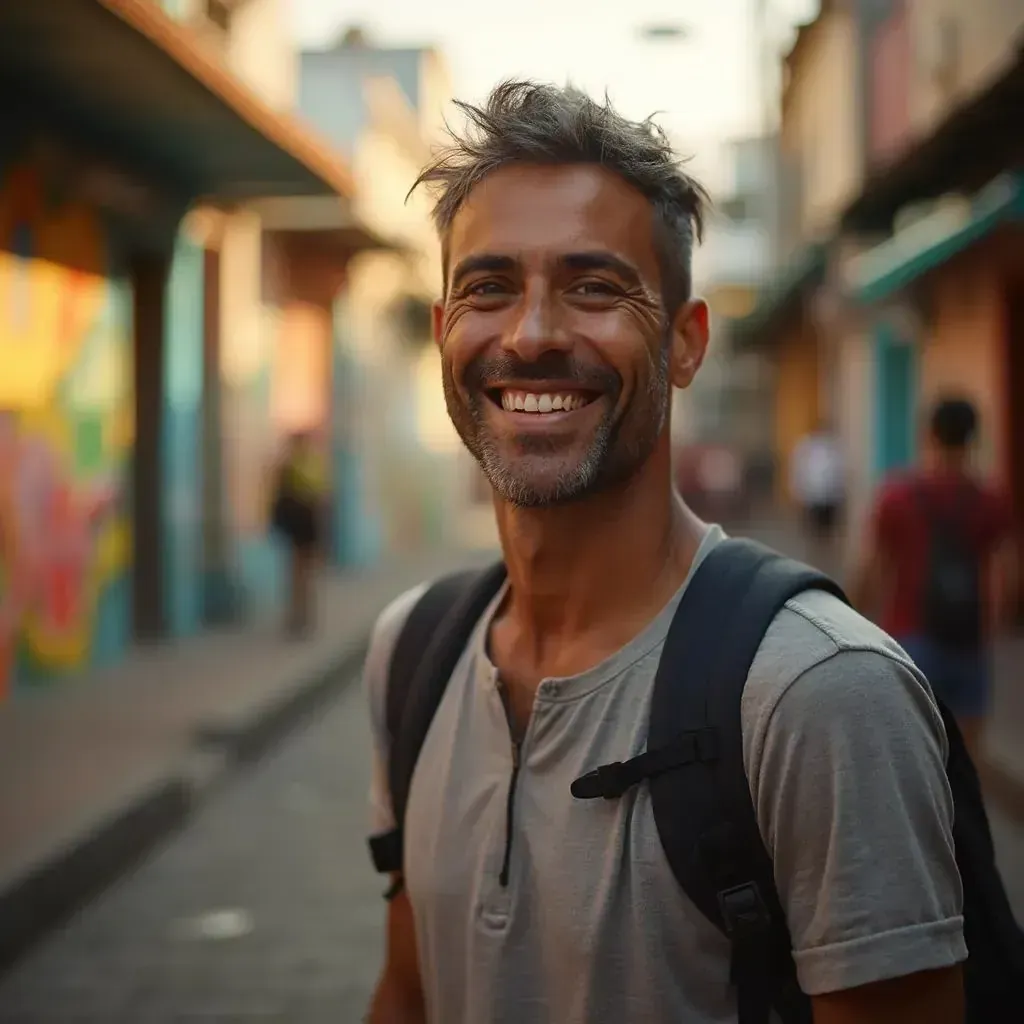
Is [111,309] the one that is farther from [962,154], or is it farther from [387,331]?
[387,331]

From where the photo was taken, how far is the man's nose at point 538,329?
1750 millimetres

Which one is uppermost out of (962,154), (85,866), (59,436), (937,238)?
(962,154)

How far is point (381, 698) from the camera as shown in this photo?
6.78 ft

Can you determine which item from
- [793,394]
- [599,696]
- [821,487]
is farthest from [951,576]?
[793,394]

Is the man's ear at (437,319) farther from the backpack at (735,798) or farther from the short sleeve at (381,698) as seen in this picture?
the backpack at (735,798)

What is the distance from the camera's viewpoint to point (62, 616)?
9.95 meters

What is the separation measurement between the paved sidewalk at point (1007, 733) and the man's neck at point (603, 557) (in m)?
4.92

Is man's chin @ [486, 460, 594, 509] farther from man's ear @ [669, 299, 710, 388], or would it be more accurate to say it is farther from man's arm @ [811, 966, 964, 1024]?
man's arm @ [811, 966, 964, 1024]

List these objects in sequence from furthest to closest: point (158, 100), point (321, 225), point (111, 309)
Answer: point (321, 225) → point (111, 309) → point (158, 100)

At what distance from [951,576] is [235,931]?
297 cm

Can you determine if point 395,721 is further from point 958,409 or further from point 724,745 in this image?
point 958,409

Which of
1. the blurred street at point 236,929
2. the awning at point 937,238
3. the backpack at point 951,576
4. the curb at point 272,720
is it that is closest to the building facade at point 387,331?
the awning at point 937,238

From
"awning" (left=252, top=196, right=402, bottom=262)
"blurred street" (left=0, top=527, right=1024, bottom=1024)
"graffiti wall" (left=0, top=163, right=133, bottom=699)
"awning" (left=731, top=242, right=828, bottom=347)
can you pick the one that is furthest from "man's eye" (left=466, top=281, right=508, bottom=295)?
"awning" (left=731, top=242, right=828, bottom=347)

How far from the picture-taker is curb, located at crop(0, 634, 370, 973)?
5.12 m
